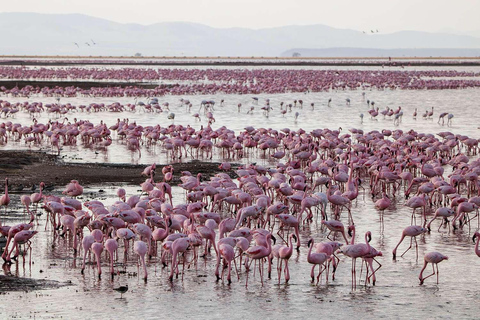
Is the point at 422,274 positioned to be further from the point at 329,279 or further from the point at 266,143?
the point at 266,143

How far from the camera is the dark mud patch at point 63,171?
16.3 metres

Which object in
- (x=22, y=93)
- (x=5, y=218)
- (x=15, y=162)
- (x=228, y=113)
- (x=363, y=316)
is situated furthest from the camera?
(x=22, y=93)

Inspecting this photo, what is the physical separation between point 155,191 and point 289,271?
137 inches

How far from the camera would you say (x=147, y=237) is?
419 inches

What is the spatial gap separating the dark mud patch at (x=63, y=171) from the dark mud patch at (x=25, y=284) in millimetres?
5582

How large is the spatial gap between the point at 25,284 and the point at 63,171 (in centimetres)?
832

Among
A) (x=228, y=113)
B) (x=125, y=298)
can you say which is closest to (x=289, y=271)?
(x=125, y=298)

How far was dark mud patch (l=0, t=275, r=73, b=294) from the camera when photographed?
9391 mm

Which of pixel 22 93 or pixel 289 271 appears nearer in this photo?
pixel 289 271

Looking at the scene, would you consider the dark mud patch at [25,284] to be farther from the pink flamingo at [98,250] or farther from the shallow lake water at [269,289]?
the pink flamingo at [98,250]

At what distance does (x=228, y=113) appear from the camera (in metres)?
35.6

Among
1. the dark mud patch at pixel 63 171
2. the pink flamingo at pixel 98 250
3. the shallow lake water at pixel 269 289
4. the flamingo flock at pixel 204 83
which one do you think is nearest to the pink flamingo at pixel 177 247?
the shallow lake water at pixel 269 289

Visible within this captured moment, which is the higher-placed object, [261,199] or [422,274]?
[261,199]

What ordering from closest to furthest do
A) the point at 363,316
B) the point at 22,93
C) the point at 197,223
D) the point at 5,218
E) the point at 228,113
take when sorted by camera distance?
the point at 363,316
the point at 197,223
the point at 5,218
the point at 228,113
the point at 22,93
